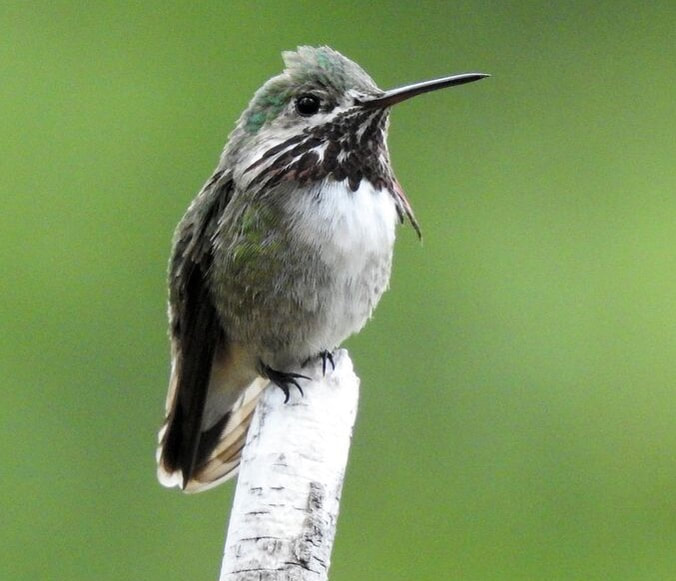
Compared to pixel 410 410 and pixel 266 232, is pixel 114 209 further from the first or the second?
pixel 266 232

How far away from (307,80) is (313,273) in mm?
488

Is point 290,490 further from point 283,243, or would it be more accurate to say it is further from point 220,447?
point 220,447

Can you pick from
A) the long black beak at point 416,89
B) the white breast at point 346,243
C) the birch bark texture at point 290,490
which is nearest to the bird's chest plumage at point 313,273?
the white breast at point 346,243

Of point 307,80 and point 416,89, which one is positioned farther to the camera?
point 307,80

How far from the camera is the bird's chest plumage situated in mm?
3691

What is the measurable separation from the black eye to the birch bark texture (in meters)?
0.93

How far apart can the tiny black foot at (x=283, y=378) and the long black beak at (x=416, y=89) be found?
67 centimetres

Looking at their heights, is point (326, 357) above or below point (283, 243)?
below

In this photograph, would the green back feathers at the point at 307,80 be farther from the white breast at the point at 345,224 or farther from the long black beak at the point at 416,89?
the white breast at the point at 345,224

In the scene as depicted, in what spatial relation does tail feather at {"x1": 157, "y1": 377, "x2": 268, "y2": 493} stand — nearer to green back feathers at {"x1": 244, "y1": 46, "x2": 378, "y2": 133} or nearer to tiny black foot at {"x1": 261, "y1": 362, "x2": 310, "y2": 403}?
tiny black foot at {"x1": 261, "y1": 362, "x2": 310, "y2": 403}

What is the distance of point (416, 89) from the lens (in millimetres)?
3572

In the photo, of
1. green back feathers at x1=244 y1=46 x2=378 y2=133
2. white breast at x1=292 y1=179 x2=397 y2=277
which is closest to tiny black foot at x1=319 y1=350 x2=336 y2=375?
white breast at x1=292 y1=179 x2=397 y2=277

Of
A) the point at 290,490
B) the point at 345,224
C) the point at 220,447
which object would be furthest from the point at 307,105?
the point at 290,490

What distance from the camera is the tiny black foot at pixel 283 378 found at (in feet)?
11.3
